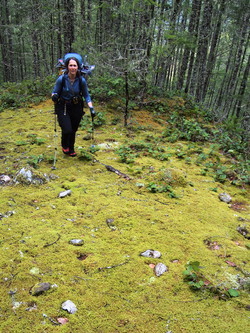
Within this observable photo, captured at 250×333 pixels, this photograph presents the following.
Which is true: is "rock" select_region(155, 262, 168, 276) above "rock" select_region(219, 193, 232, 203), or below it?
above

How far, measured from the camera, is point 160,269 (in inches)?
94.6

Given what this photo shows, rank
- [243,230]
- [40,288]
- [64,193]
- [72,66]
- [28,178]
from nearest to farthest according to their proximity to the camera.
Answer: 1. [40,288]
2. [243,230]
3. [64,193]
4. [28,178]
5. [72,66]

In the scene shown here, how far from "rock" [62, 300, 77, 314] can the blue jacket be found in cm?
405

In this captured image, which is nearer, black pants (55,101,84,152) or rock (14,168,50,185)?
rock (14,168,50,185)

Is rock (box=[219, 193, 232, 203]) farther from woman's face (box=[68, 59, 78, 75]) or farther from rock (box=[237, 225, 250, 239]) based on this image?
woman's face (box=[68, 59, 78, 75])

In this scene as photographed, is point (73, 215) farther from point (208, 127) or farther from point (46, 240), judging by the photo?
point (208, 127)

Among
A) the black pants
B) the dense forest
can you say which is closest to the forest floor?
the black pants

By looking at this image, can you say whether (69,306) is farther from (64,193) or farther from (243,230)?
(243,230)

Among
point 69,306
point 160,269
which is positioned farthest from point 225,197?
point 69,306

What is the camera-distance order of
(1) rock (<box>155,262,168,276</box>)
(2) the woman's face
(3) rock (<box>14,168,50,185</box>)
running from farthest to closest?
1. (2) the woman's face
2. (3) rock (<box>14,168,50,185</box>)
3. (1) rock (<box>155,262,168,276</box>)

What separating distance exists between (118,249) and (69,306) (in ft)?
2.80

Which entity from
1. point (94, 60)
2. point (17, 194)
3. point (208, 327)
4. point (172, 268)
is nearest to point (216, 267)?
point (172, 268)

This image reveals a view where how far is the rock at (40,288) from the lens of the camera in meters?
2.01

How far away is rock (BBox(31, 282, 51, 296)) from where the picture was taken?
2006 millimetres
